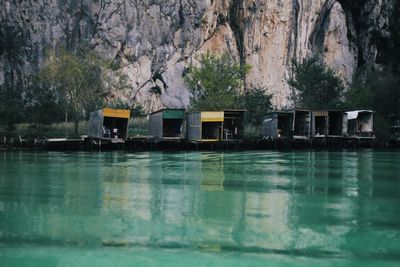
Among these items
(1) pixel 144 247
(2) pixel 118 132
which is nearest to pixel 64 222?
(1) pixel 144 247

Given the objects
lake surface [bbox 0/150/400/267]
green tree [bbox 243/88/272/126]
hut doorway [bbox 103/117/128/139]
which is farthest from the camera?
green tree [bbox 243/88/272/126]

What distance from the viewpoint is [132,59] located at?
2884 inches

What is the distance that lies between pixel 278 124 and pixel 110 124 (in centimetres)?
1428

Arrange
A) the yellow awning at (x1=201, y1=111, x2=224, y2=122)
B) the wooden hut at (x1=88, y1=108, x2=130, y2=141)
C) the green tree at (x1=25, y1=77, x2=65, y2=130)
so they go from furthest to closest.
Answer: the green tree at (x1=25, y1=77, x2=65, y2=130), the yellow awning at (x1=201, y1=111, x2=224, y2=122), the wooden hut at (x1=88, y1=108, x2=130, y2=141)

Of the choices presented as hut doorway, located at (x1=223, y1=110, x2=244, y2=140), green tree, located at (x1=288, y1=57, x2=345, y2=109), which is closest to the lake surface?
hut doorway, located at (x1=223, y1=110, x2=244, y2=140)

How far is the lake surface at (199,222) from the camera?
8.37 metres

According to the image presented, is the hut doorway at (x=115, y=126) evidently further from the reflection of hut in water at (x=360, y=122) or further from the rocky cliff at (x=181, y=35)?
the reflection of hut in water at (x=360, y=122)

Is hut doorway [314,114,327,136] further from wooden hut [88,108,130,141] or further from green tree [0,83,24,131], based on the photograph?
green tree [0,83,24,131]

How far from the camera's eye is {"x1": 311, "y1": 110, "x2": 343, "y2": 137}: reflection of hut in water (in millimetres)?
49094

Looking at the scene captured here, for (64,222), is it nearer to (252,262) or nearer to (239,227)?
(239,227)

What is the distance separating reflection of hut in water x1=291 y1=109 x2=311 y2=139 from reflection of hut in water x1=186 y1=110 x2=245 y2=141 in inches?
184

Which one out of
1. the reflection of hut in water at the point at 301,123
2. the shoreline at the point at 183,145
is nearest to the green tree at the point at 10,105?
the shoreline at the point at 183,145

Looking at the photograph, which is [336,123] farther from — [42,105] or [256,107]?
[42,105]

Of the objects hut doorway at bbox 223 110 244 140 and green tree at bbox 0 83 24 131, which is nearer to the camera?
hut doorway at bbox 223 110 244 140
